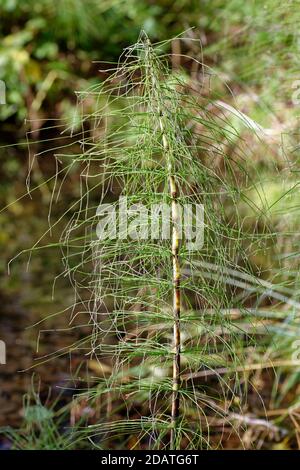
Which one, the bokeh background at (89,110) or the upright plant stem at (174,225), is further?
the bokeh background at (89,110)

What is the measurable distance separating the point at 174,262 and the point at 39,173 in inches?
138

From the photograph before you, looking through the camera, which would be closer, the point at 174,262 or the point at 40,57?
the point at 174,262

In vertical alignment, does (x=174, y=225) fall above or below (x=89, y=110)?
below

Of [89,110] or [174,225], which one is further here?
[89,110]

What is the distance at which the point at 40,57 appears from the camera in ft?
16.3

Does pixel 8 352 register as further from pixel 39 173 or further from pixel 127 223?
pixel 39 173

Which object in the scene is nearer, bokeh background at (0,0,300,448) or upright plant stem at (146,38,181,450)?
upright plant stem at (146,38,181,450)

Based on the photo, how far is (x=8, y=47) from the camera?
16.0 feet

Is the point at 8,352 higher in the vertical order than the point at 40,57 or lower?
lower

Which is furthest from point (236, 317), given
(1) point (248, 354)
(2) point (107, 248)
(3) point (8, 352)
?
(2) point (107, 248)

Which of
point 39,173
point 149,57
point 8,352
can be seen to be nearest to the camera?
point 149,57
